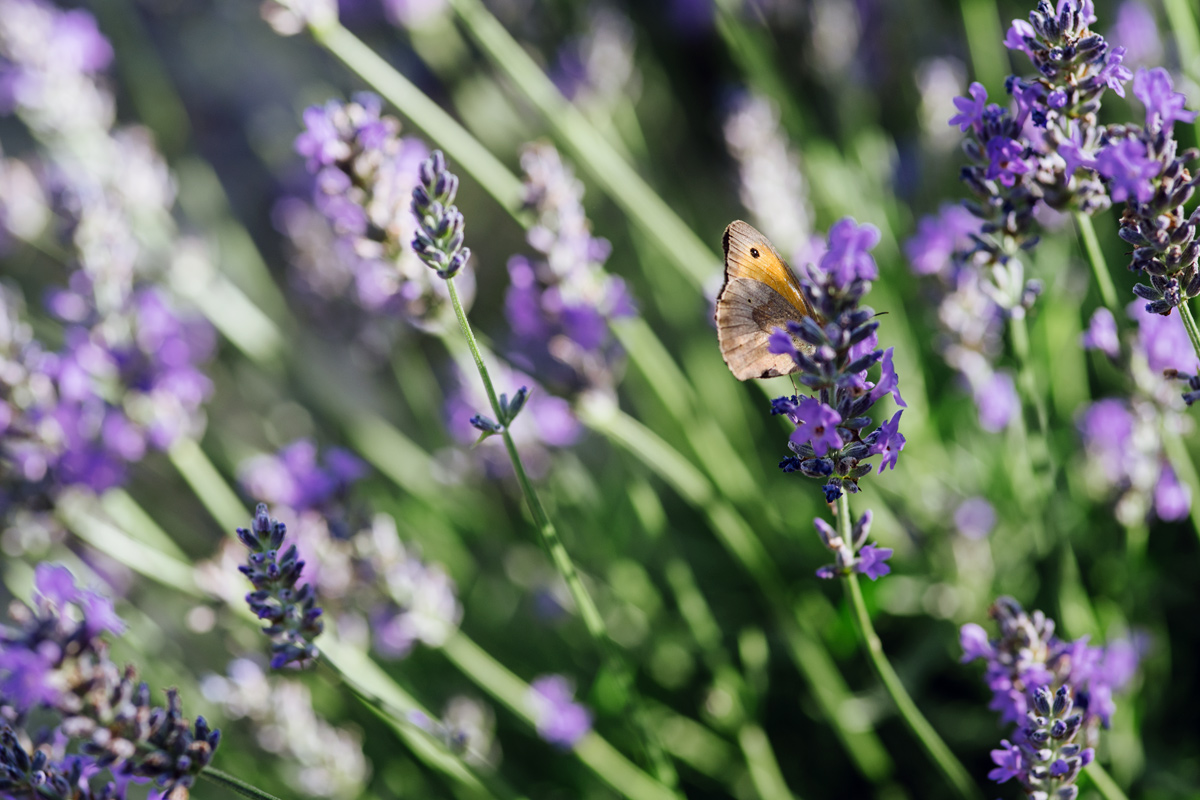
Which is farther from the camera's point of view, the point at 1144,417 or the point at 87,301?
the point at 87,301

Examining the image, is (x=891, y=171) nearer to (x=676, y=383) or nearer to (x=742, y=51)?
(x=742, y=51)

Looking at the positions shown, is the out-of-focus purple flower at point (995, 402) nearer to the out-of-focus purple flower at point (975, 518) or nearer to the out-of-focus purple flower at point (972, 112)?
the out-of-focus purple flower at point (975, 518)

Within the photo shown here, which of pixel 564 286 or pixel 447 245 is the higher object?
pixel 564 286

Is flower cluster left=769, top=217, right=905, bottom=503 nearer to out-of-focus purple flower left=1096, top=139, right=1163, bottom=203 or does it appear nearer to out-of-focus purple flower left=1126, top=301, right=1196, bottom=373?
out-of-focus purple flower left=1096, top=139, right=1163, bottom=203

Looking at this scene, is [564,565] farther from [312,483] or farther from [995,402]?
[995,402]

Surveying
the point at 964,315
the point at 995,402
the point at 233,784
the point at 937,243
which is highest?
the point at 937,243

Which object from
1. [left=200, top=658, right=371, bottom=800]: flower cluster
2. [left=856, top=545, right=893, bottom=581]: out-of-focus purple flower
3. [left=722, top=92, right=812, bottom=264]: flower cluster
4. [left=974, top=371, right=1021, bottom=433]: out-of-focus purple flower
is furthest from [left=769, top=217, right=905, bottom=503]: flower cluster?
[left=200, top=658, right=371, bottom=800]: flower cluster

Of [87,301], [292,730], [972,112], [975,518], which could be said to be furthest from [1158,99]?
[87,301]
